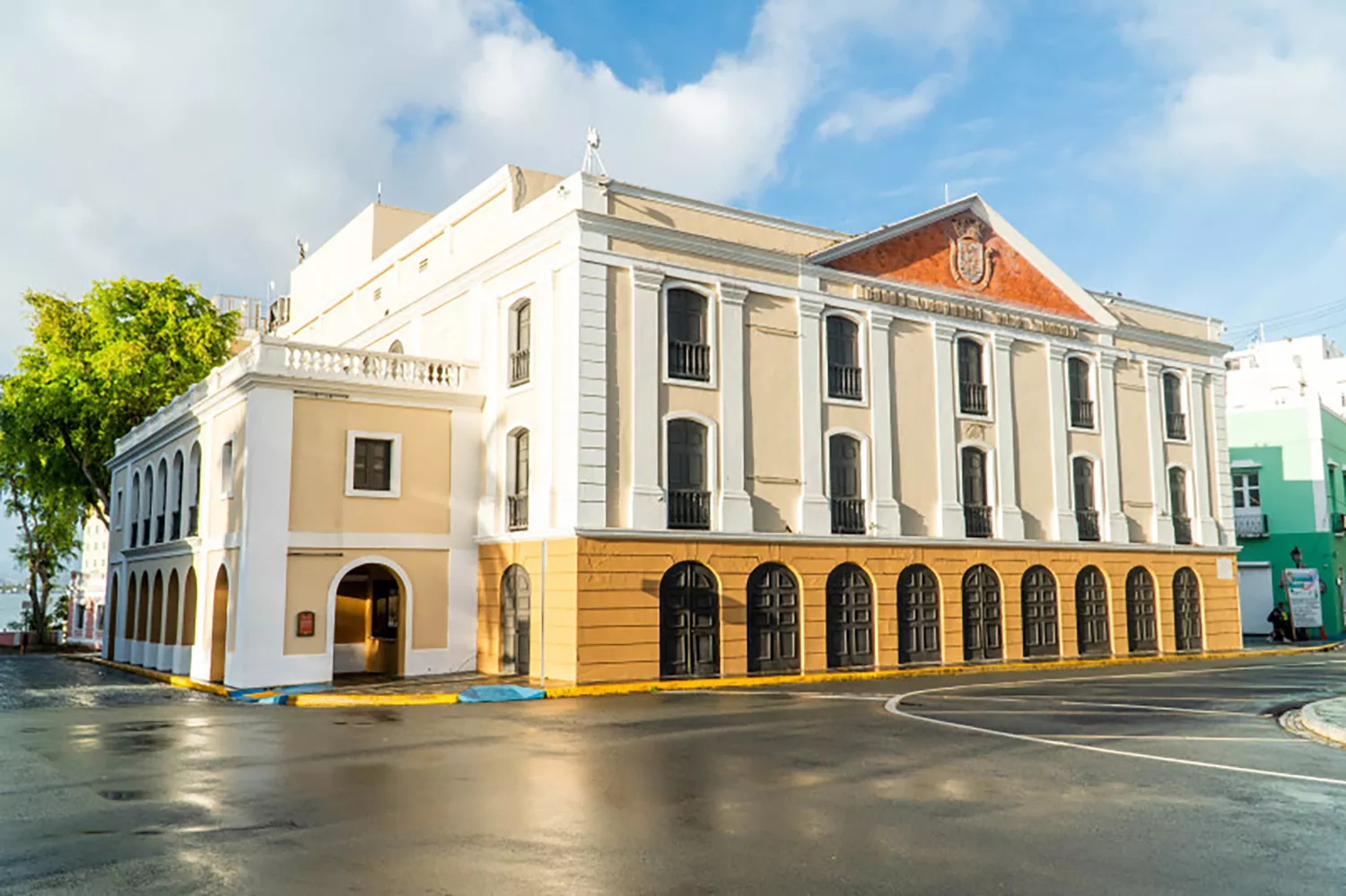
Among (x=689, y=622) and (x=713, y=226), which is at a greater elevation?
(x=713, y=226)

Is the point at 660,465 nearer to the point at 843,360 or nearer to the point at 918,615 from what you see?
the point at 843,360

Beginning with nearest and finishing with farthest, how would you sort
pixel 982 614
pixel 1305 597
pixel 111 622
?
pixel 982 614 < pixel 111 622 < pixel 1305 597

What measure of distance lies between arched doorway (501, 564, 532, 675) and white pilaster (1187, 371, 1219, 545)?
71.6ft

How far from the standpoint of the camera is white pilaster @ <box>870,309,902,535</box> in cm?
2625

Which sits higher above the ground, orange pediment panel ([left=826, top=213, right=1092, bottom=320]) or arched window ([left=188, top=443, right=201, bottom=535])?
orange pediment panel ([left=826, top=213, right=1092, bottom=320])

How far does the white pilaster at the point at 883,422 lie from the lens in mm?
26250

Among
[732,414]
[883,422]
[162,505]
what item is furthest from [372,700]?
[162,505]

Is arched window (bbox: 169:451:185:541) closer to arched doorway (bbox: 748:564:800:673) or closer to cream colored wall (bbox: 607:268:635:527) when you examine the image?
cream colored wall (bbox: 607:268:635:527)

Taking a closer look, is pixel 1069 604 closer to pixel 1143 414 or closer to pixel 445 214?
pixel 1143 414

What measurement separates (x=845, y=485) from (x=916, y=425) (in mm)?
2955

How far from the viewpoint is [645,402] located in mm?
22828

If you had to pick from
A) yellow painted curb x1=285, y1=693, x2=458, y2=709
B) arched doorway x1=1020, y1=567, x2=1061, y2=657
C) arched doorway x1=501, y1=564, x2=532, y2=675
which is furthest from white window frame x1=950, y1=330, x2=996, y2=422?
yellow painted curb x1=285, y1=693, x2=458, y2=709

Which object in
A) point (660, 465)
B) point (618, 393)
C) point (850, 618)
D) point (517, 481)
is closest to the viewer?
point (618, 393)

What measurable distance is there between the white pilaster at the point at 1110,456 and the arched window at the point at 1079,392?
316 millimetres
